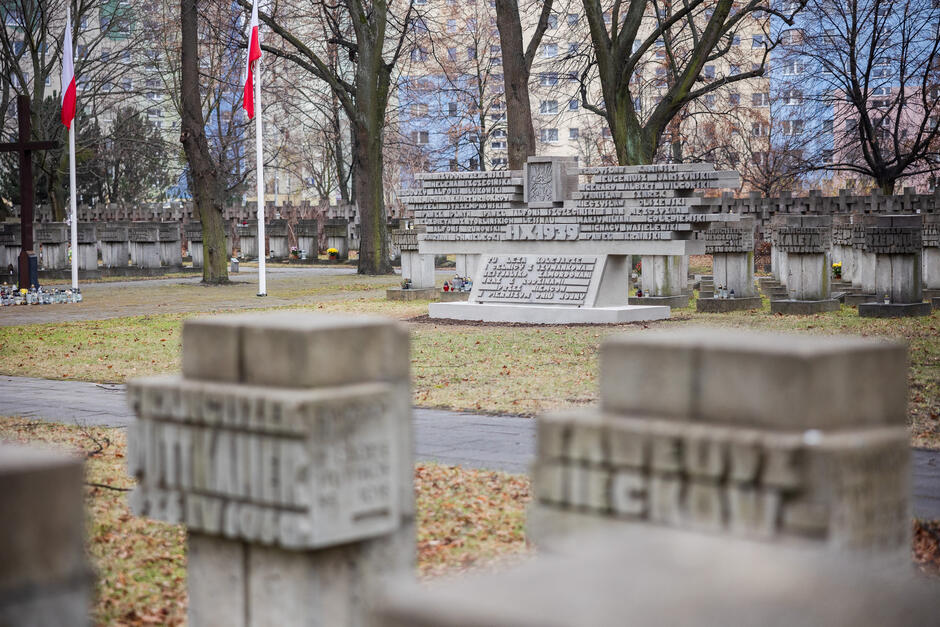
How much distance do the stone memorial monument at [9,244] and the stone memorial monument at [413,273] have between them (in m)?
13.2

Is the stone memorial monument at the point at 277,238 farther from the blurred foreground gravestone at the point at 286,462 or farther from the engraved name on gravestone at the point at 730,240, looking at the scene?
the blurred foreground gravestone at the point at 286,462

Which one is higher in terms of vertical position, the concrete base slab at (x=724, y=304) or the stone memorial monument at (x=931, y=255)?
the stone memorial monument at (x=931, y=255)

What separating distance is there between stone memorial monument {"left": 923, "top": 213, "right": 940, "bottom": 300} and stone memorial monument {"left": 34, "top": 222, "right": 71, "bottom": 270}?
23.2m

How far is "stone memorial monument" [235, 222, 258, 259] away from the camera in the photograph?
48.7 metres

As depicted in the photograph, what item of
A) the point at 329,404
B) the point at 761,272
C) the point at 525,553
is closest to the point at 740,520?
the point at 329,404

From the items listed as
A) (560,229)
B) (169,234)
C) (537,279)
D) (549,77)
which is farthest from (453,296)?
(549,77)

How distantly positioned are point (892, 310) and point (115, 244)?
25469mm

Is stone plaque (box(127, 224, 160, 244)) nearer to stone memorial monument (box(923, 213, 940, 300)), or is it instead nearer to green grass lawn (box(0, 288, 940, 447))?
green grass lawn (box(0, 288, 940, 447))

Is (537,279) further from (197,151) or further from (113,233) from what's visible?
(113,233)

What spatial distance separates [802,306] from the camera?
70.5 feet

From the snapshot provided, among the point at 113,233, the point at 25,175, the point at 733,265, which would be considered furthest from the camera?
the point at 113,233

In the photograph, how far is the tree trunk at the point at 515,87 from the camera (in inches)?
1043

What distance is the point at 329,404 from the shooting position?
3.00m

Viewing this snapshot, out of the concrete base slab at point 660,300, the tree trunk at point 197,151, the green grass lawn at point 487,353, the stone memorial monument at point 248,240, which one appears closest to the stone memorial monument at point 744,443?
the green grass lawn at point 487,353
